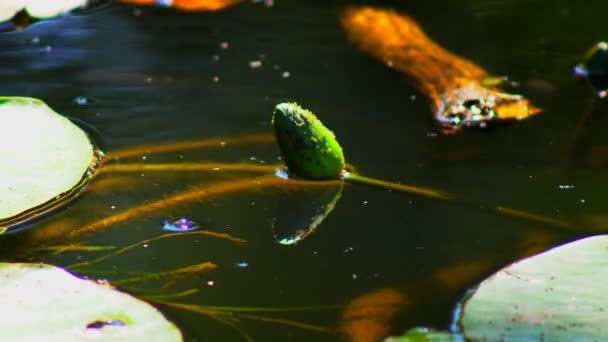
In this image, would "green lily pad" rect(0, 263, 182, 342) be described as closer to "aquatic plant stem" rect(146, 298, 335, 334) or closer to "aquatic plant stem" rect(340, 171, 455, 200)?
"aquatic plant stem" rect(146, 298, 335, 334)

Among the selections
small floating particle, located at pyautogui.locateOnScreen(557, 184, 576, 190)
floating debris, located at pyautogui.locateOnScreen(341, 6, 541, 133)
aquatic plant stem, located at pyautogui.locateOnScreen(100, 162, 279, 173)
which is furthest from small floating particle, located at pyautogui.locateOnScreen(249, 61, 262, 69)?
small floating particle, located at pyautogui.locateOnScreen(557, 184, 576, 190)

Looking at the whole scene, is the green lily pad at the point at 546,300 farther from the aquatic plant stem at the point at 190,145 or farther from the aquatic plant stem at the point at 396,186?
the aquatic plant stem at the point at 190,145

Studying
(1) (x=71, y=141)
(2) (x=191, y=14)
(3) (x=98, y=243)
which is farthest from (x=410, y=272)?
(2) (x=191, y=14)

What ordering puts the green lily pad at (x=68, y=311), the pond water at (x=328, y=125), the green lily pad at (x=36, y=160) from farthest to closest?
the green lily pad at (x=36, y=160) → the pond water at (x=328, y=125) → the green lily pad at (x=68, y=311)

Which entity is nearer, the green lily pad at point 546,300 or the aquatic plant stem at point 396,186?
the green lily pad at point 546,300

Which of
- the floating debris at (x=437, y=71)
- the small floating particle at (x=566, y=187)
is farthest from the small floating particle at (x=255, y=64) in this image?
the small floating particle at (x=566, y=187)

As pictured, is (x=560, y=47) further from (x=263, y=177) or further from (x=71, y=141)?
(x=71, y=141)
